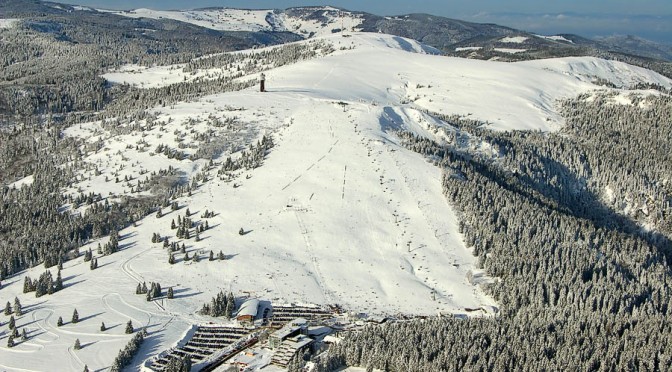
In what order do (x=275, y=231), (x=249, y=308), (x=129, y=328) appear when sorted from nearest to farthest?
1. (x=129, y=328)
2. (x=249, y=308)
3. (x=275, y=231)

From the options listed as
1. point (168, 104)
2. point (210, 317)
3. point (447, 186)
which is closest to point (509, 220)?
point (447, 186)

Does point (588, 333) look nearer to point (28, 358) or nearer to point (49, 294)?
point (28, 358)

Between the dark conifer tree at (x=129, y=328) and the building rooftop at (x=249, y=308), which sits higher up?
the building rooftop at (x=249, y=308)

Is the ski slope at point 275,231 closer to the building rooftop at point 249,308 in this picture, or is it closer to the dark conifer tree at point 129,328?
the dark conifer tree at point 129,328

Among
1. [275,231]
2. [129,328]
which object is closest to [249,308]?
[129,328]

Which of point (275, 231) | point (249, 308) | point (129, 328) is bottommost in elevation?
point (129, 328)

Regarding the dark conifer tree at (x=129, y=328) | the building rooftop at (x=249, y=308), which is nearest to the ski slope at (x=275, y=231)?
the dark conifer tree at (x=129, y=328)

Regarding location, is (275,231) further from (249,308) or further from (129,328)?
(129,328)

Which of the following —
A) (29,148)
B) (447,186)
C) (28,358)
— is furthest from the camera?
(29,148)
